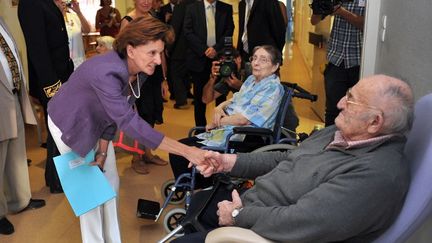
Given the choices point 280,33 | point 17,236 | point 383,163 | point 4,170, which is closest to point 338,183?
Answer: point 383,163

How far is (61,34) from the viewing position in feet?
9.46

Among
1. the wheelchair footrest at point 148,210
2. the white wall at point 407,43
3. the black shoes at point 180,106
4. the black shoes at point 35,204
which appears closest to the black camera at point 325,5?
the white wall at point 407,43

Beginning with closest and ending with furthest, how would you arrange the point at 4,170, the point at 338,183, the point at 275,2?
1. the point at 338,183
2. the point at 4,170
3. the point at 275,2

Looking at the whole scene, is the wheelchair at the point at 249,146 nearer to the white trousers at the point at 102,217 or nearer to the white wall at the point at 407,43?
the white trousers at the point at 102,217

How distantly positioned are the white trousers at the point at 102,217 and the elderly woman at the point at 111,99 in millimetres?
13

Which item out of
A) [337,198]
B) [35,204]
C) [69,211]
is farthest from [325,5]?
[35,204]

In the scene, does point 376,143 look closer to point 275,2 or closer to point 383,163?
point 383,163

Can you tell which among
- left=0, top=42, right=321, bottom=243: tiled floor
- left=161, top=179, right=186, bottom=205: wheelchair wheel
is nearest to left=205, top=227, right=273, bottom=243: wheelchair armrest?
left=0, top=42, right=321, bottom=243: tiled floor

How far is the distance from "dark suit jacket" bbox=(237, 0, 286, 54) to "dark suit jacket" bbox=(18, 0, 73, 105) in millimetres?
1548

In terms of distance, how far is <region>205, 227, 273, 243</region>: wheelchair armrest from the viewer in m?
1.30

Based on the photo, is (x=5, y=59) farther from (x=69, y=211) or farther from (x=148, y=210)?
(x=148, y=210)

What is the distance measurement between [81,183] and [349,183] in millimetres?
1181

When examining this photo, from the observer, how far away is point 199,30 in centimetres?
372

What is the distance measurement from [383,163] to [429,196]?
0.50ft
